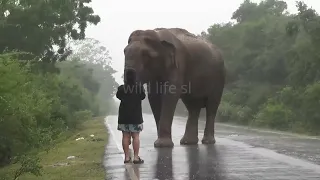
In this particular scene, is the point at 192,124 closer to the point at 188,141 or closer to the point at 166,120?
the point at 188,141

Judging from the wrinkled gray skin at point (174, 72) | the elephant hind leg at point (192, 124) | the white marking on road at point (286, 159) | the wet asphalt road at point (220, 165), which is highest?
the wrinkled gray skin at point (174, 72)

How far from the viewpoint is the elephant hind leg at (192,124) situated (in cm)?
1461

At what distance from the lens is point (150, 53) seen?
520 inches

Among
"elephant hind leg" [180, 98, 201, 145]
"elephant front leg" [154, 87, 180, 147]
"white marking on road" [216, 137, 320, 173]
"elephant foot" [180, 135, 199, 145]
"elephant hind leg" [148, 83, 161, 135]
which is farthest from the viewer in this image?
"elephant hind leg" [180, 98, 201, 145]

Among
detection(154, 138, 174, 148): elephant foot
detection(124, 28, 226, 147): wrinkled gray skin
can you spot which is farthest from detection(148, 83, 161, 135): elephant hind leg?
detection(154, 138, 174, 148): elephant foot

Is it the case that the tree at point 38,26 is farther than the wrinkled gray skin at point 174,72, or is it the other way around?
the tree at point 38,26

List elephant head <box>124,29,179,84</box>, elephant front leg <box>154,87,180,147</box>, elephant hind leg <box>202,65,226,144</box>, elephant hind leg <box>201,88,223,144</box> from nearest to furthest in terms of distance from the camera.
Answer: elephant head <box>124,29,179,84</box>
elephant front leg <box>154,87,180,147</box>
elephant hind leg <box>201,88,223,144</box>
elephant hind leg <box>202,65,226,144</box>

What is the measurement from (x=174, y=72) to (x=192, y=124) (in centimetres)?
213

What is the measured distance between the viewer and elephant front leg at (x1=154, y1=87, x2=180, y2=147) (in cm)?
1320

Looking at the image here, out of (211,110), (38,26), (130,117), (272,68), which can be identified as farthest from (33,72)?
(272,68)

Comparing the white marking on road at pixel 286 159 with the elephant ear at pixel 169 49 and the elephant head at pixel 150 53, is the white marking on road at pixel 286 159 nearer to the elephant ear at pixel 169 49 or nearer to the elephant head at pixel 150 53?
the elephant ear at pixel 169 49

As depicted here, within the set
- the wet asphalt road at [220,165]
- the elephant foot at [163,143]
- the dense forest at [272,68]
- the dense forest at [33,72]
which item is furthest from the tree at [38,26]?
the wet asphalt road at [220,165]

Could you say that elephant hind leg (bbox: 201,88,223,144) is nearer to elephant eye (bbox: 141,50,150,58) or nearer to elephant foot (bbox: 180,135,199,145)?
elephant foot (bbox: 180,135,199,145)

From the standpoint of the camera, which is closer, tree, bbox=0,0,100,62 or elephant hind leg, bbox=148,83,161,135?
elephant hind leg, bbox=148,83,161,135
